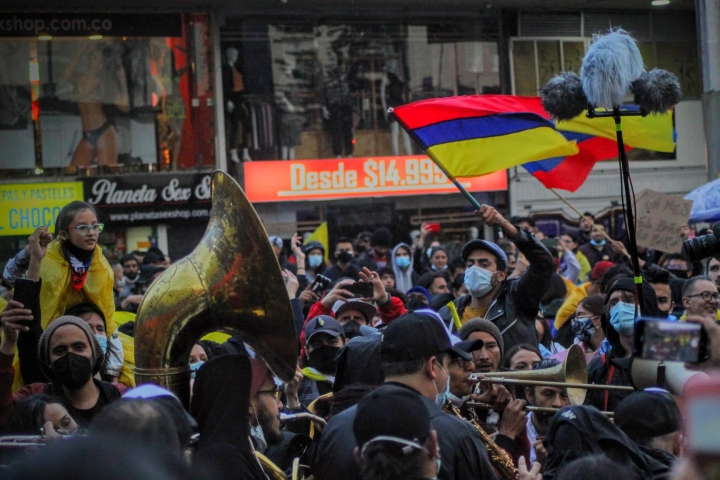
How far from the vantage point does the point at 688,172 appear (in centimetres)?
2230

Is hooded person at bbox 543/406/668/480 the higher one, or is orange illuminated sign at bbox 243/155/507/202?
orange illuminated sign at bbox 243/155/507/202

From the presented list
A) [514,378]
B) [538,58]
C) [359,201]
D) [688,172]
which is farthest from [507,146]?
[688,172]

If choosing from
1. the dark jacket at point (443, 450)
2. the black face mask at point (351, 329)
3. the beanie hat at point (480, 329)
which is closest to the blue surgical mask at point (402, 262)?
the black face mask at point (351, 329)

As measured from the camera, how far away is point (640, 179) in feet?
71.6

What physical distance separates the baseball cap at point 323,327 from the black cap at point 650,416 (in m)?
2.38

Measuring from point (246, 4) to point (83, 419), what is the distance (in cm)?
1626

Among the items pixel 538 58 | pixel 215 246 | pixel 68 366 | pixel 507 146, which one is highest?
pixel 538 58

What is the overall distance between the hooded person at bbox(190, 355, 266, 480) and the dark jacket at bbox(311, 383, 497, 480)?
265 mm

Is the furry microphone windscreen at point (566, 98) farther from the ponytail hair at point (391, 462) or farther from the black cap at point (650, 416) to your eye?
the ponytail hair at point (391, 462)

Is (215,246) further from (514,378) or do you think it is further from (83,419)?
(514,378)

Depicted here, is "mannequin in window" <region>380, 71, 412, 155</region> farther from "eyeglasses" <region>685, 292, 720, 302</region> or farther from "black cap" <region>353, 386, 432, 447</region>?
"black cap" <region>353, 386, 432, 447</region>

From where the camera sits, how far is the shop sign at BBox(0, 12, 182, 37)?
18.7 metres

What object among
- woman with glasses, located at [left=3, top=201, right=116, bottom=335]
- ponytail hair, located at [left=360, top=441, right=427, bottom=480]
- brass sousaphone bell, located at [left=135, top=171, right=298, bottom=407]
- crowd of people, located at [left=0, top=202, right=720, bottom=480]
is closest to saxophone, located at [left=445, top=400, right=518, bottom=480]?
crowd of people, located at [left=0, top=202, right=720, bottom=480]

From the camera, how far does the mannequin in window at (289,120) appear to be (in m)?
19.7
